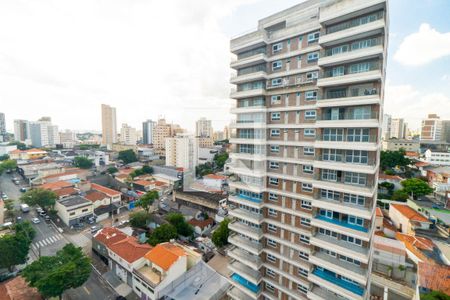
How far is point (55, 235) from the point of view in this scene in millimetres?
28750

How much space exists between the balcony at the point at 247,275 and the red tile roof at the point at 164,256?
19.8 ft

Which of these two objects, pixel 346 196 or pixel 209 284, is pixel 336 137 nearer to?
pixel 346 196

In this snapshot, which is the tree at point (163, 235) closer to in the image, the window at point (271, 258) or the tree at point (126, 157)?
the window at point (271, 258)

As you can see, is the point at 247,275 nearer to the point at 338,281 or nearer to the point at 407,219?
the point at 338,281

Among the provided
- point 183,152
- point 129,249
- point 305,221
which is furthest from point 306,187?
point 183,152

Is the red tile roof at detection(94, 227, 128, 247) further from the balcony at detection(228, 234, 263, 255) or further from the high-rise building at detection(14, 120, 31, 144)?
the high-rise building at detection(14, 120, 31, 144)

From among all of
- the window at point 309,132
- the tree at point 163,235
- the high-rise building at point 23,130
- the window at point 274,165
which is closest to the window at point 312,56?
the window at point 309,132

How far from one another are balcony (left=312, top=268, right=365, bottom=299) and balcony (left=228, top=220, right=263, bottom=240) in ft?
13.6

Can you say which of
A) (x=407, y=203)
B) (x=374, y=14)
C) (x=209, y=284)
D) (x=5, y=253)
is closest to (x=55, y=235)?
(x=5, y=253)

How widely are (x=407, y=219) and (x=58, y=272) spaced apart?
129 ft

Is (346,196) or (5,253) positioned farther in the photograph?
(5,253)

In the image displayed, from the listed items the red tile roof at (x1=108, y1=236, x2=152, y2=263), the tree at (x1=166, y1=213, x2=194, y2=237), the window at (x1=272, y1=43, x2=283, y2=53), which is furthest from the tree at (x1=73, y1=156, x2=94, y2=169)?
the window at (x1=272, y1=43, x2=283, y2=53)

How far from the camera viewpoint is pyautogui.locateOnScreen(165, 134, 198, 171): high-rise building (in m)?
63.4

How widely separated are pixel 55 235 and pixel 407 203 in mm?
54368
